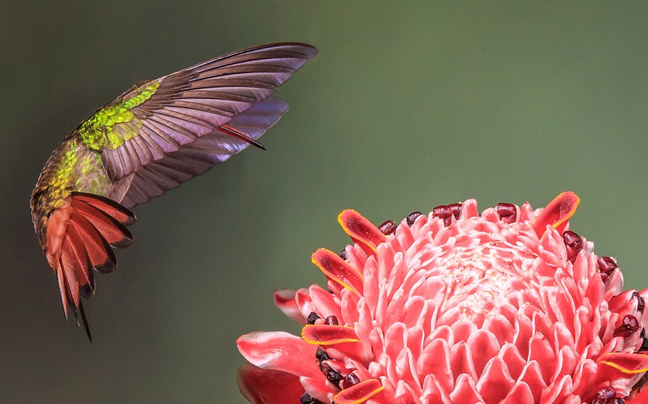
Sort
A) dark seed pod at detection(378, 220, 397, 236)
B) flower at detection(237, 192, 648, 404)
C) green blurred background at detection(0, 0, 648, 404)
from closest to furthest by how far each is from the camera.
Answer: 1. flower at detection(237, 192, 648, 404)
2. dark seed pod at detection(378, 220, 397, 236)
3. green blurred background at detection(0, 0, 648, 404)

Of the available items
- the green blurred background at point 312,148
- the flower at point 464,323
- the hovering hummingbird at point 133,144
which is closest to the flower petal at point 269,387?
the flower at point 464,323

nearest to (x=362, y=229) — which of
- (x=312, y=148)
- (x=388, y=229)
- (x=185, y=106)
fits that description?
(x=388, y=229)

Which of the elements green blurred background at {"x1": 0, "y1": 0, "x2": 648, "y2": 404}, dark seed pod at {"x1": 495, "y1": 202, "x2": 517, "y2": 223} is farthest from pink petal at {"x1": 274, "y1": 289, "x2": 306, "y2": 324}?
green blurred background at {"x1": 0, "y1": 0, "x2": 648, "y2": 404}

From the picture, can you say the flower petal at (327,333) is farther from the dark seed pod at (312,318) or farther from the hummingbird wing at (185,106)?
the hummingbird wing at (185,106)

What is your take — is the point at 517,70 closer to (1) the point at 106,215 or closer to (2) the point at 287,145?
(2) the point at 287,145

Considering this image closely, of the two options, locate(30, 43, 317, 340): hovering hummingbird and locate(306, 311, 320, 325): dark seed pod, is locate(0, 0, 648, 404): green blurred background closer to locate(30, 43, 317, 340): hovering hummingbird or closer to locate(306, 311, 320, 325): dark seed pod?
locate(30, 43, 317, 340): hovering hummingbird
